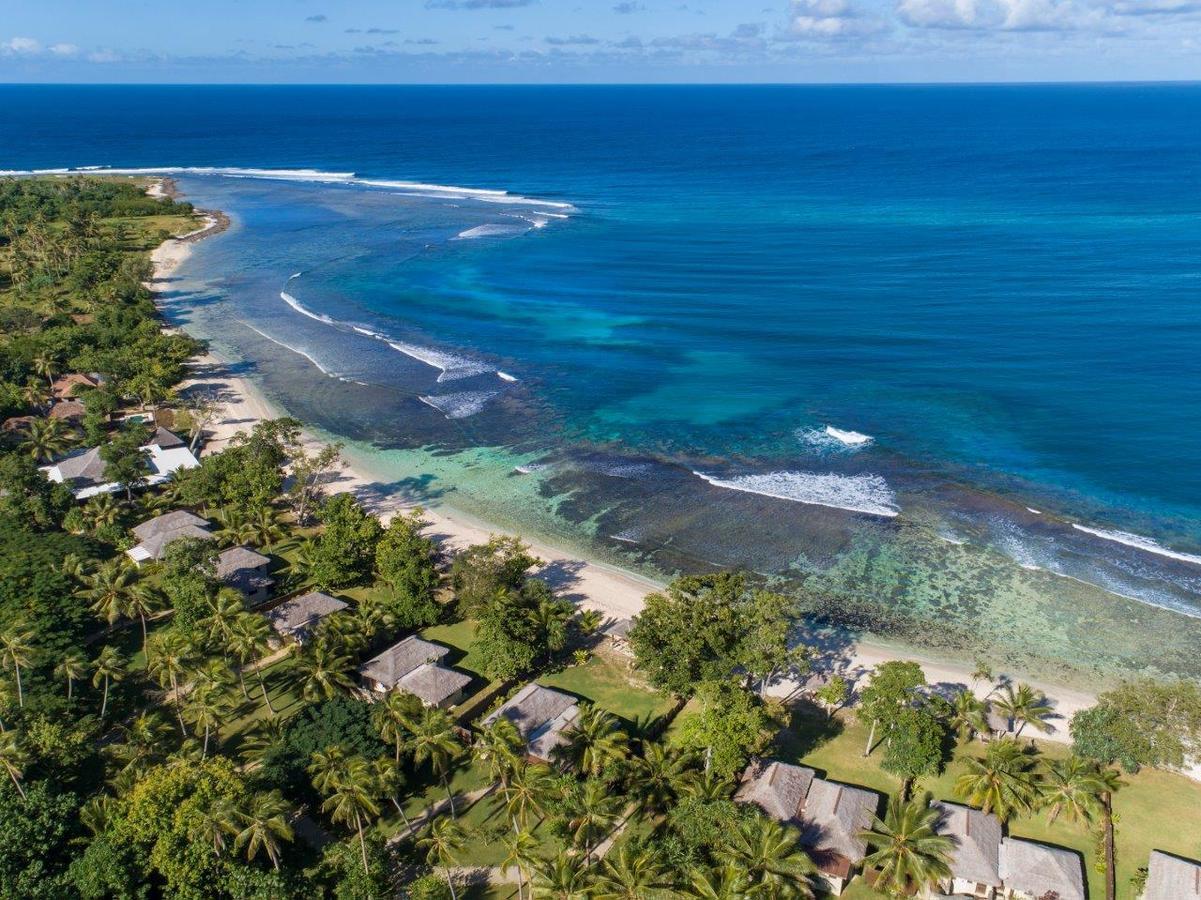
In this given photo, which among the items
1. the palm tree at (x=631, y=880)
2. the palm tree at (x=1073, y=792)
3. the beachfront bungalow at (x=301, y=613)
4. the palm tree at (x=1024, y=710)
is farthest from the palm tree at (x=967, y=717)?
the beachfront bungalow at (x=301, y=613)

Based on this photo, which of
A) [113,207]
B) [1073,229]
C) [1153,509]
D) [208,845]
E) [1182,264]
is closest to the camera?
[208,845]

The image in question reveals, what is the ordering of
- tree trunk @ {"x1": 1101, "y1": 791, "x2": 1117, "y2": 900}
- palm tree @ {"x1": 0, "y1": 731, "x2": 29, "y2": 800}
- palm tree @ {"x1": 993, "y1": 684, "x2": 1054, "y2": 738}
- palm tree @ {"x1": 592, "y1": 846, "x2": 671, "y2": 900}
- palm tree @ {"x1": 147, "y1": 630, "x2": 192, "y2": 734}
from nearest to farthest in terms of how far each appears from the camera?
palm tree @ {"x1": 592, "y1": 846, "x2": 671, "y2": 900} < tree trunk @ {"x1": 1101, "y1": 791, "x2": 1117, "y2": 900} < palm tree @ {"x1": 0, "y1": 731, "x2": 29, "y2": 800} < palm tree @ {"x1": 147, "y1": 630, "x2": 192, "y2": 734} < palm tree @ {"x1": 993, "y1": 684, "x2": 1054, "y2": 738}

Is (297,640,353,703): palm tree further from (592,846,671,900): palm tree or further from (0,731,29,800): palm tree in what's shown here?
(592,846,671,900): palm tree

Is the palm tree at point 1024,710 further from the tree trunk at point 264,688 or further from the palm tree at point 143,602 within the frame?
the palm tree at point 143,602

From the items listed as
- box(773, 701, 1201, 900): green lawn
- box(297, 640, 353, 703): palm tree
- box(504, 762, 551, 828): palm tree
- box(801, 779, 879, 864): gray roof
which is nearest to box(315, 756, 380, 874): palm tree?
box(504, 762, 551, 828): palm tree

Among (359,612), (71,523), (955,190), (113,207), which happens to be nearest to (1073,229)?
(955,190)

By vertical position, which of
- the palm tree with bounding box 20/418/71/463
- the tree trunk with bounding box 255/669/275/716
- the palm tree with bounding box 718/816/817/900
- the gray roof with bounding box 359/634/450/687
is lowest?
the tree trunk with bounding box 255/669/275/716

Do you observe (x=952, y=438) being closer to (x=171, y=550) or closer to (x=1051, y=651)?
(x=1051, y=651)
